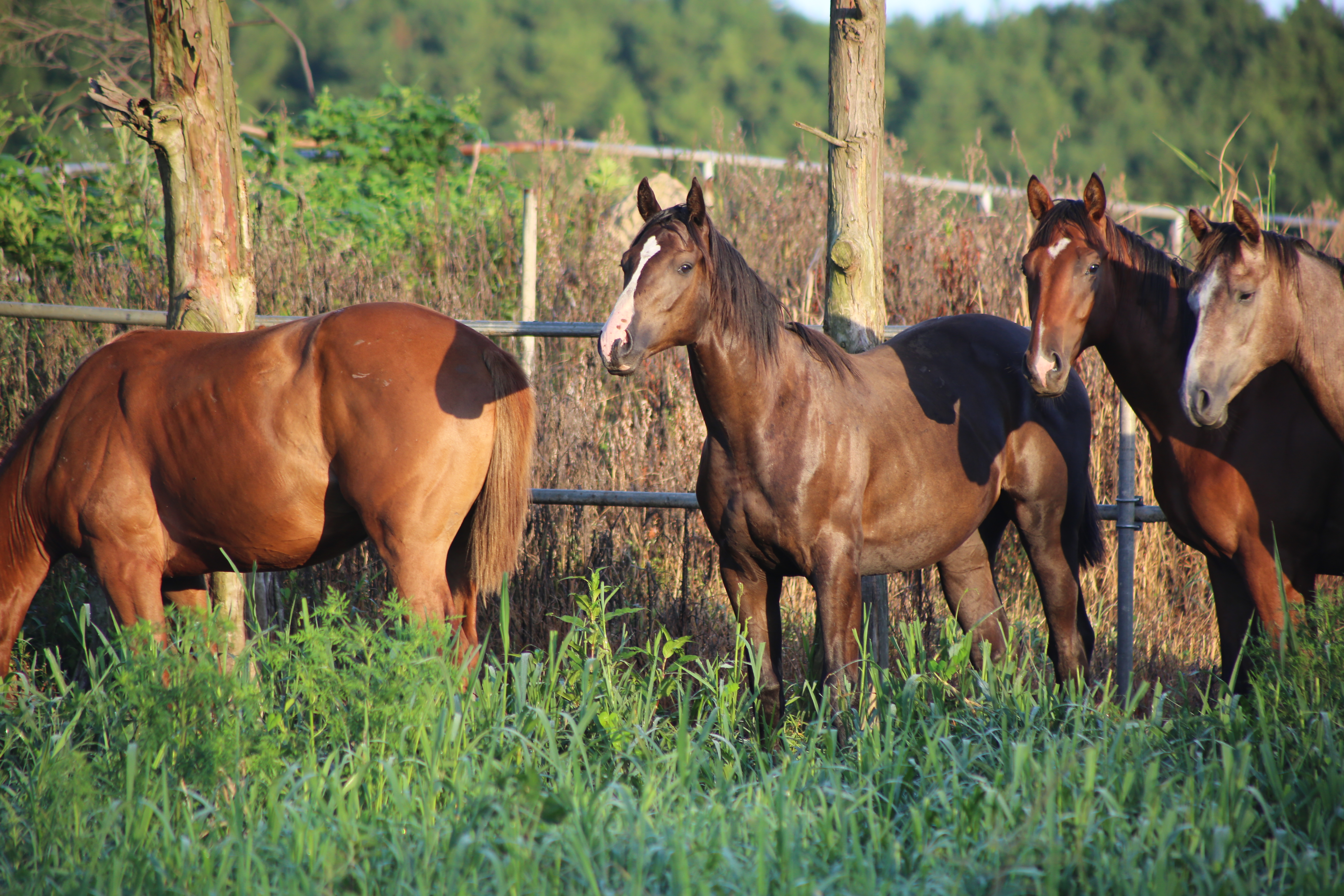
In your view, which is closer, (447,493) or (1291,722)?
(1291,722)

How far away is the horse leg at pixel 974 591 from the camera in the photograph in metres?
3.94

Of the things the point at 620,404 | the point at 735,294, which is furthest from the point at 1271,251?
the point at 620,404

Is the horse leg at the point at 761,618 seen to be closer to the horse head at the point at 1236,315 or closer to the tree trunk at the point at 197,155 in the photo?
the horse head at the point at 1236,315

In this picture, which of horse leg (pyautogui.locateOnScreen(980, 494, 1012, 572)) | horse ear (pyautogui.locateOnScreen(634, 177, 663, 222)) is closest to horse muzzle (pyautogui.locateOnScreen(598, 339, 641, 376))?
horse ear (pyautogui.locateOnScreen(634, 177, 663, 222))

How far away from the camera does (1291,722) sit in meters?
2.68

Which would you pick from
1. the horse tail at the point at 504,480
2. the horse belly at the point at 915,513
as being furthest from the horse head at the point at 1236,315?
Answer: the horse tail at the point at 504,480

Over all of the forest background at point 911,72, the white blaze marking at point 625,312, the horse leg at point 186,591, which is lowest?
the horse leg at point 186,591

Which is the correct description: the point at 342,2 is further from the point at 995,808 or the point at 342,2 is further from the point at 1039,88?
the point at 995,808

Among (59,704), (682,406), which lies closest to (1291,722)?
(682,406)

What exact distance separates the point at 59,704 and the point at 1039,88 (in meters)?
33.0

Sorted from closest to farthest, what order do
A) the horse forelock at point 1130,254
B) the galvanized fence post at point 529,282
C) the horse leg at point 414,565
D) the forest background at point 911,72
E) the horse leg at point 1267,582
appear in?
the horse leg at point 1267,582
the horse forelock at point 1130,254
the horse leg at point 414,565
the galvanized fence post at point 529,282
the forest background at point 911,72

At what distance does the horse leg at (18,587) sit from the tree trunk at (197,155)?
0.62 metres

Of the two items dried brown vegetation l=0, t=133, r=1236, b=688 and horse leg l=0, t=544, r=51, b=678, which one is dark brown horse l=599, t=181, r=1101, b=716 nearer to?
dried brown vegetation l=0, t=133, r=1236, b=688

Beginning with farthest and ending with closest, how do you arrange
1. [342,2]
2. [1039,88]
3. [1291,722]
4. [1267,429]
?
[342,2] → [1039,88] → [1267,429] → [1291,722]
